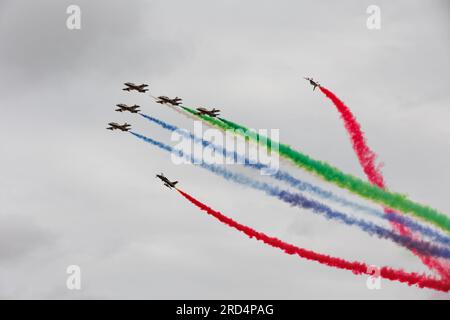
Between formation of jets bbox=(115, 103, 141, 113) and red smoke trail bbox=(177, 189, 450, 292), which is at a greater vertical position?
formation of jets bbox=(115, 103, 141, 113)

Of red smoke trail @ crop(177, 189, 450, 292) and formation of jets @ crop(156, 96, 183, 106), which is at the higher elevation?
formation of jets @ crop(156, 96, 183, 106)

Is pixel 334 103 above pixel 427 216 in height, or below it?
→ above

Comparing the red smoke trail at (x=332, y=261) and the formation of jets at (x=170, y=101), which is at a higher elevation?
the formation of jets at (x=170, y=101)

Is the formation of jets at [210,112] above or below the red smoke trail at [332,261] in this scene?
above

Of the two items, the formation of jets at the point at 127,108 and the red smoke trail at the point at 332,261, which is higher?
the formation of jets at the point at 127,108

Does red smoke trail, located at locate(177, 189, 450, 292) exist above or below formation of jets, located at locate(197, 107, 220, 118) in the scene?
below
